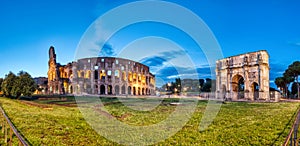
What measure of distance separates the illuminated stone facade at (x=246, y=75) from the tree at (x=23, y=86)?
1264 inches

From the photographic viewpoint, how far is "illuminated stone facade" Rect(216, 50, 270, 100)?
3809 cm

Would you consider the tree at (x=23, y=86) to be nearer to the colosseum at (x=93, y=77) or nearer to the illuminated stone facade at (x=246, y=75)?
the illuminated stone facade at (x=246, y=75)

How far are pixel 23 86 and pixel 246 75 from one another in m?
37.0

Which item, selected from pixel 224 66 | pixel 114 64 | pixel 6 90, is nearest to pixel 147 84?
pixel 114 64

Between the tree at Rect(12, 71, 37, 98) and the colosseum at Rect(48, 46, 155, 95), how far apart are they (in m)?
33.2

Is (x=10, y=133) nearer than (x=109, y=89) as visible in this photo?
Yes

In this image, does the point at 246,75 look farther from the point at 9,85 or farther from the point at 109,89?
the point at 109,89

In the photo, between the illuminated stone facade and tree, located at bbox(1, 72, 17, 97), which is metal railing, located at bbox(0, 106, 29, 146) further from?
the illuminated stone facade

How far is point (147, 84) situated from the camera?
Answer: 3374 inches

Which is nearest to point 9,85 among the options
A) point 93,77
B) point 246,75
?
point 93,77

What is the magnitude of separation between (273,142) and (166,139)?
3.91 m

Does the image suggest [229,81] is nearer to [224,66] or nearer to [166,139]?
[224,66]

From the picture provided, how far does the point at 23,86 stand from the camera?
31.7 metres

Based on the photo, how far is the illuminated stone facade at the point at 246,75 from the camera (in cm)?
3809
